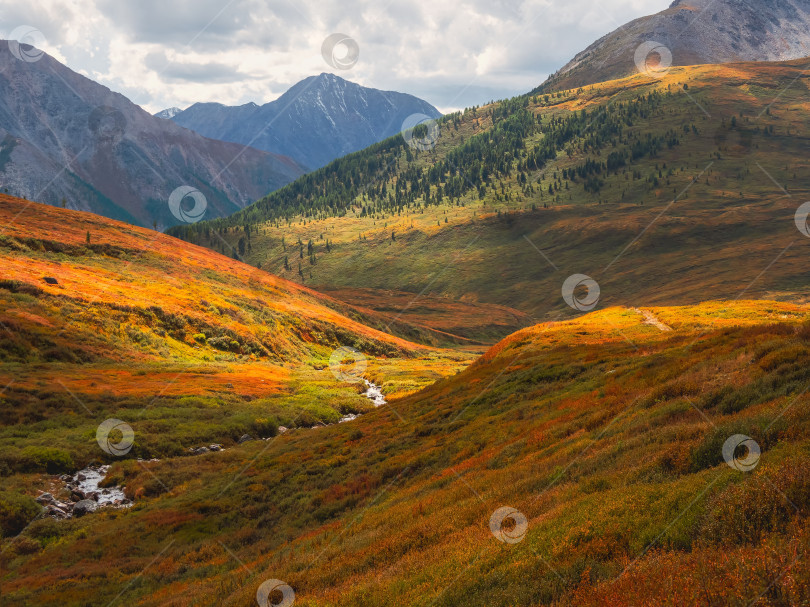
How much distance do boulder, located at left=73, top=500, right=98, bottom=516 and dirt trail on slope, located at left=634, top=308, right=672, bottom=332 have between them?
45468mm

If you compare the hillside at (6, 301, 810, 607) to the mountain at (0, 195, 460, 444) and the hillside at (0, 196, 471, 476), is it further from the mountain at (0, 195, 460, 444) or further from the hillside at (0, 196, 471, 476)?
the mountain at (0, 195, 460, 444)

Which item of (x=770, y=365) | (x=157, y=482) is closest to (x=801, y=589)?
(x=770, y=365)

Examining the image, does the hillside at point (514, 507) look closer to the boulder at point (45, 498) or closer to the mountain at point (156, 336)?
the boulder at point (45, 498)

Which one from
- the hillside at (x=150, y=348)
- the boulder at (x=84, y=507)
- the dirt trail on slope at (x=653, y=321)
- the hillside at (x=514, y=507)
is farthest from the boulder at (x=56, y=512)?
the dirt trail on slope at (x=653, y=321)

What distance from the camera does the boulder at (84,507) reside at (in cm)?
2602

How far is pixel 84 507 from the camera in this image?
26.3 metres

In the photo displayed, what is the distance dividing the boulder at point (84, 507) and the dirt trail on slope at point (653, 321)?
45.5 metres

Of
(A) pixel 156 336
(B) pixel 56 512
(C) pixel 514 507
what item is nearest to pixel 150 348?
(A) pixel 156 336

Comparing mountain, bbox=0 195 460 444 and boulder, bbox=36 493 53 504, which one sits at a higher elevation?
mountain, bbox=0 195 460 444

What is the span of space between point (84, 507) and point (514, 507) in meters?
24.0

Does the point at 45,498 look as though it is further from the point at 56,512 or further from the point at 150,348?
the point at 150,348

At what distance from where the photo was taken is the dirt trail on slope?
4900 cm

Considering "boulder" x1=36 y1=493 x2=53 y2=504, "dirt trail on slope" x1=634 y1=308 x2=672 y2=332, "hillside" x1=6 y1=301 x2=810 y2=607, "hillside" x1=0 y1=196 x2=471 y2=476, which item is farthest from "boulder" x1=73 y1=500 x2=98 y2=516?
"dirt trail on slope" x1=634 y1=308 x2=672 y2=332

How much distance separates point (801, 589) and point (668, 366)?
2018cm
